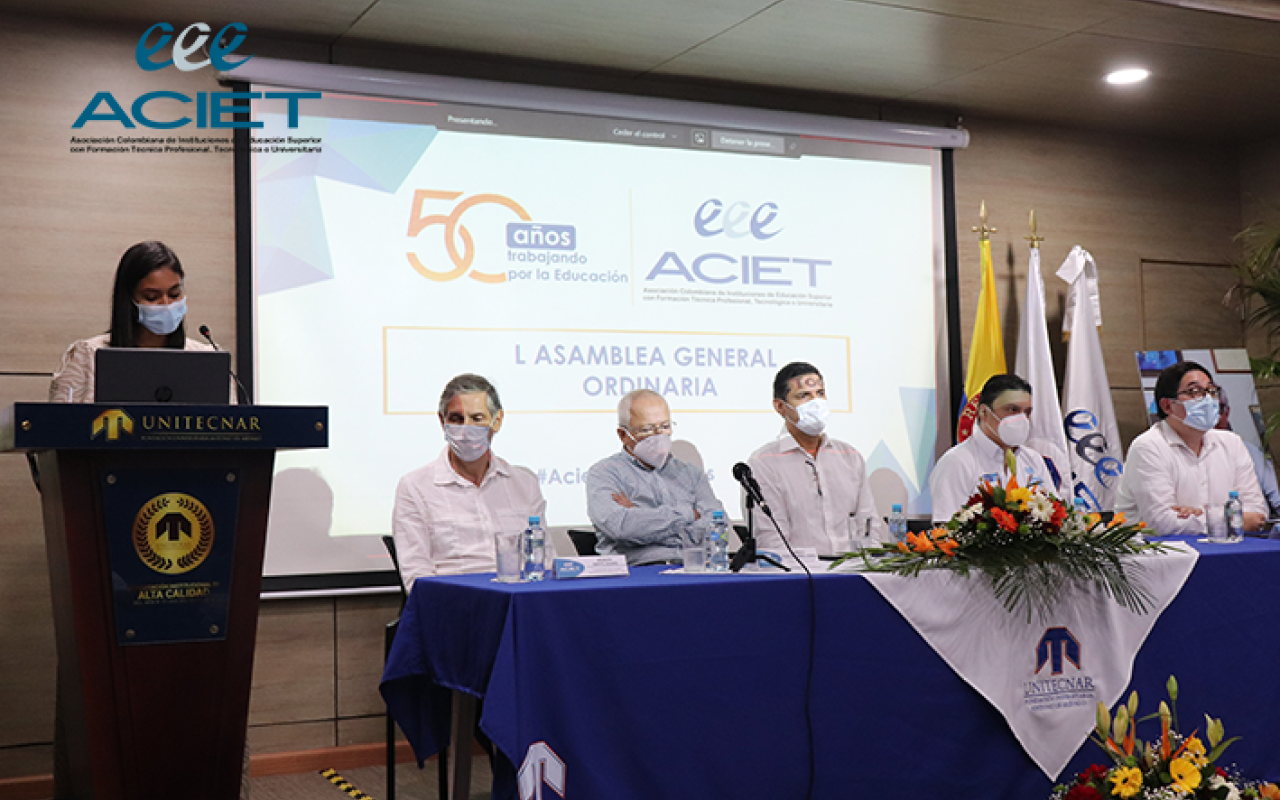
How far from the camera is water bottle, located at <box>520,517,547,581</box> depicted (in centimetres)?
283

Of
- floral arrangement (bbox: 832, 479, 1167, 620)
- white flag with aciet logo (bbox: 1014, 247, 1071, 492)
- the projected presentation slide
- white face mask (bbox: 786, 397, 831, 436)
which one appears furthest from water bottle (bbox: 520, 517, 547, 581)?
white flag with aciet logo (bbox: 1014, 247, 1071, 492)

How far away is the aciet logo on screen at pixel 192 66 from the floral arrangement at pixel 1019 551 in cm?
288

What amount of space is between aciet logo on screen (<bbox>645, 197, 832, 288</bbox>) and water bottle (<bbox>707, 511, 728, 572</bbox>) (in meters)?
2.11

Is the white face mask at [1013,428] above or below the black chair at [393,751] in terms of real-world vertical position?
above

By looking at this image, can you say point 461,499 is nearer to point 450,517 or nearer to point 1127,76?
point 450,517

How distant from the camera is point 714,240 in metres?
5.15

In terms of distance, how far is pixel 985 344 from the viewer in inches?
216

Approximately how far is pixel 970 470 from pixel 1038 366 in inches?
56.4

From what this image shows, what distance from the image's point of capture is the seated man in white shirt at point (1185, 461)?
443 centimetres

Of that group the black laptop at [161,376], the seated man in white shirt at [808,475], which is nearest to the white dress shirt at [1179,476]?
the seated man in white shirt at [808,475]

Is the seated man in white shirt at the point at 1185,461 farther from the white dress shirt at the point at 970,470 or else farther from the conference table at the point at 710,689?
the conference table at the point at 710,689

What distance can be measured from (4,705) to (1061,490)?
12.9ft

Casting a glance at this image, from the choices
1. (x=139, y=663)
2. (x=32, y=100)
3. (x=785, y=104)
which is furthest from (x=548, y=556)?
(x=785, y=104)

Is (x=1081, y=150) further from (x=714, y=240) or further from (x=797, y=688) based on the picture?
(x=797, y=688)
